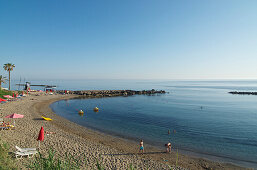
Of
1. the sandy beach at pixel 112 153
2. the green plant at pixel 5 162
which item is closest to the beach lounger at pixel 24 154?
the sandy beach at pixel 112 153

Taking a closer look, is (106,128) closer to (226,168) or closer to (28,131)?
(28,131)

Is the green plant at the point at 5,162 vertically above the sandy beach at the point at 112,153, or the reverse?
the green plant at the point at 5,162

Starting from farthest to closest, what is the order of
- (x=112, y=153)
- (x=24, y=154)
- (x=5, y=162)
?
(x=112, y=153) < (x=24, y=154) < (x=5, y=162)

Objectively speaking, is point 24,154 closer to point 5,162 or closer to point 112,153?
point 5,162

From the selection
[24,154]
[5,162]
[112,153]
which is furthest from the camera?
[112,153]

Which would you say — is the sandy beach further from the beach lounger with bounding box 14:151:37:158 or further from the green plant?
the green plant

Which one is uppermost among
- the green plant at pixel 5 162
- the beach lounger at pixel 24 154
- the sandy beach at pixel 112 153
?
the green plant at pixel 5 162

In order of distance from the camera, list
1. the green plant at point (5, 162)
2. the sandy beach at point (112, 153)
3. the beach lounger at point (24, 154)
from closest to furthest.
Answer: the green plant at point (5, 162), the beach lounger at point (24, 154), the sandy beach at point (112, 153)

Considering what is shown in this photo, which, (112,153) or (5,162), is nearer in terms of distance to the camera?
(5,162)

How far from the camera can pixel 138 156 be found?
47.0ft

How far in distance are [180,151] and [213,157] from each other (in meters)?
3.22

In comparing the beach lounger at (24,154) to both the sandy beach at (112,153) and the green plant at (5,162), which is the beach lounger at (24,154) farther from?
the green plant at (5,162)

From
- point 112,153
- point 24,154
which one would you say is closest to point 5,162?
point 24,154

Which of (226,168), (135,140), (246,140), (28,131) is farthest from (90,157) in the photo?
(246,140)
